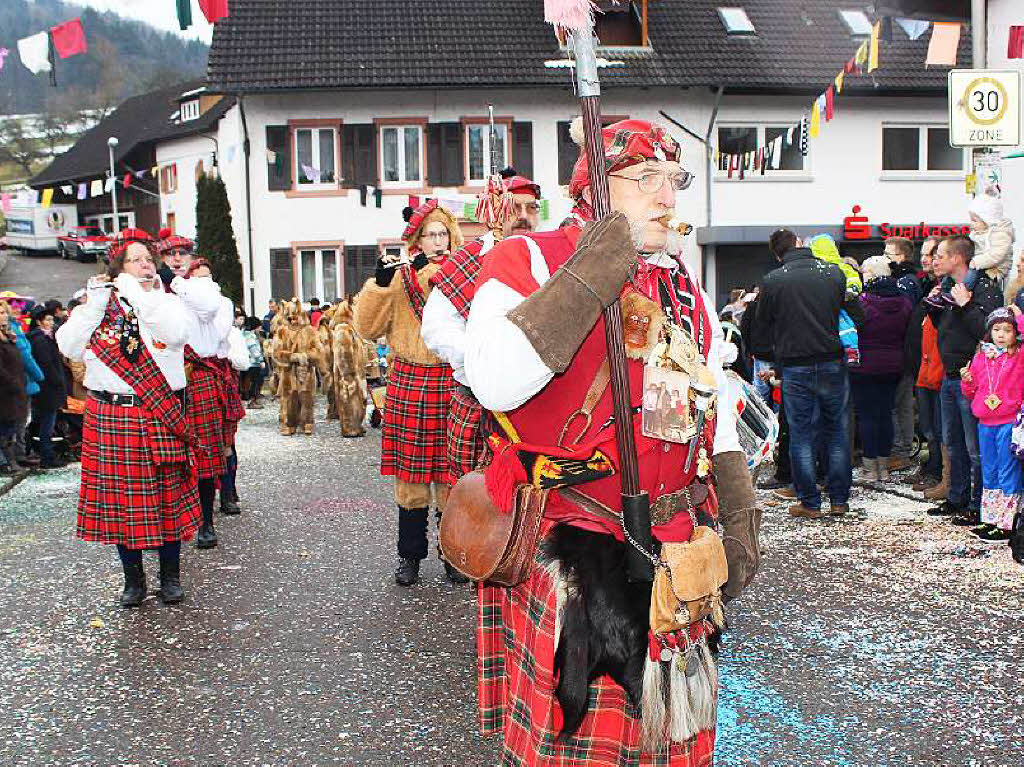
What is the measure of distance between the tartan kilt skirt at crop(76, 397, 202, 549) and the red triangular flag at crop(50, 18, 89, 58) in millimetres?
9371

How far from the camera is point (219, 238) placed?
29.5 metres

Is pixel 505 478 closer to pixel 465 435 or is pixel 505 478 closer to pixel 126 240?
pixel 465 435

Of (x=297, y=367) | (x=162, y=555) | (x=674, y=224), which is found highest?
(x=674, y=224)

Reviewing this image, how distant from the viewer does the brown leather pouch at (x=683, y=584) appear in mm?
2490

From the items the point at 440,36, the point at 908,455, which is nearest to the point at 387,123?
the point at 440,36

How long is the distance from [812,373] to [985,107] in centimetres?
232

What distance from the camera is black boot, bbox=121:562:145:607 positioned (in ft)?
20.8

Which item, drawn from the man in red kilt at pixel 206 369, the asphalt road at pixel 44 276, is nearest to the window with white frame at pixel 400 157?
the man in red kilt at pixel 206 369

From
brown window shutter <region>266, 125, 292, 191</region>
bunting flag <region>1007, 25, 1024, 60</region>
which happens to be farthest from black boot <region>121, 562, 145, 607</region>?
brown window shutter <region>266, 125, 292, 191</region>

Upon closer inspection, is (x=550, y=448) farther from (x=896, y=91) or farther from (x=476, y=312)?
(x=896, y=91)

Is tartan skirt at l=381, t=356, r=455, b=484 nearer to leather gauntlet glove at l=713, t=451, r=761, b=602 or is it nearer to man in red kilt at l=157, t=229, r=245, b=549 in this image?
man in red kilt at l=157, t=229, r=245, b=549

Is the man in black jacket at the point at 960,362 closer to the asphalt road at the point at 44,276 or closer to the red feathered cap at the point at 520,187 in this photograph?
the red feathered cap at the point at 520,187

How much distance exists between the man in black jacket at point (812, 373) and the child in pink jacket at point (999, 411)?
1.01m

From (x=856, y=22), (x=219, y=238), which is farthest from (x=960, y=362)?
(x=219, y=238)
